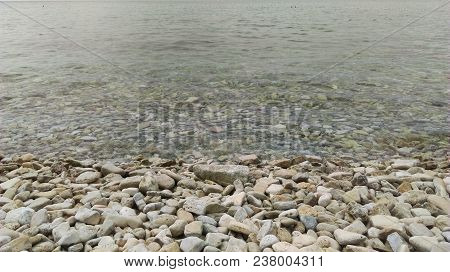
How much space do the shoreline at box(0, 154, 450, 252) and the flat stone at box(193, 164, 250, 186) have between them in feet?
0.04

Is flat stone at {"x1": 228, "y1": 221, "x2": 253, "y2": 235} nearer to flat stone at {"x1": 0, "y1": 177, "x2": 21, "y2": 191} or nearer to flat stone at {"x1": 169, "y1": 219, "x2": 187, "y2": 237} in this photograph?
flat stone at {"x1": 169, "y1": 219, "x2": 187, "y2": 237}

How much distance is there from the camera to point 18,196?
176 inches

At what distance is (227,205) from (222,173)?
0.79 meters

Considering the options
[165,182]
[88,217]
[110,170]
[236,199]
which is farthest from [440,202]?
[110,170]

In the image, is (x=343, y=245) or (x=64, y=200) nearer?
(x=343, y=245)

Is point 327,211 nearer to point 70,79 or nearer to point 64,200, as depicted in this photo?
point 64,200

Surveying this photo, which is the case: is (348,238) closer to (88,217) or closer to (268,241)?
(268,241)

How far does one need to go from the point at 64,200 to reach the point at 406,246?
3.65 m

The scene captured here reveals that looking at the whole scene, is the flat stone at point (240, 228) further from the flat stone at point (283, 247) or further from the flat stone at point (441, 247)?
the flat stone at point (441, 247)

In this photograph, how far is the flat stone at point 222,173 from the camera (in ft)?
15.8

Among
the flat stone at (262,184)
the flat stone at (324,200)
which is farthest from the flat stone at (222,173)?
the flat stone at (324,200)

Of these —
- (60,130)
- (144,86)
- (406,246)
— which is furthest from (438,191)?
(144,86)
